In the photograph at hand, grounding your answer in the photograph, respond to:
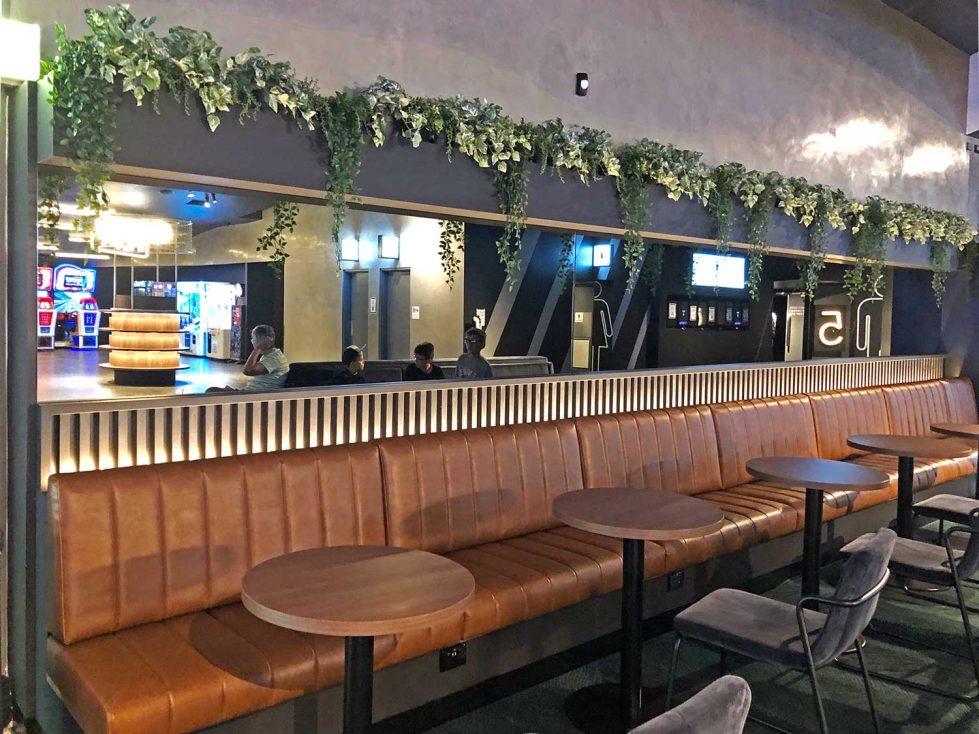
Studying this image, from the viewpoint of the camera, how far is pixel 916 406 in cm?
743

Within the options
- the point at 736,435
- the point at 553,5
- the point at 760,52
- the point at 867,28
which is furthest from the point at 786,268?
the point at 553,5

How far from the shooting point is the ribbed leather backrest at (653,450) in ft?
14.8

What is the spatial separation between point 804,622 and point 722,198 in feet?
11.6

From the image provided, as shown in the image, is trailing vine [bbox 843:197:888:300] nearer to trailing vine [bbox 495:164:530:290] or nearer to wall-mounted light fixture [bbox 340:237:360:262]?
trailing vine [bbox 495:164:530:290]

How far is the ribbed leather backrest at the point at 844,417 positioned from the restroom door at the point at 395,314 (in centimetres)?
701

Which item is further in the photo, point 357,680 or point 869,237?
point 869,237

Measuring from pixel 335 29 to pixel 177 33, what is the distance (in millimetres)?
995

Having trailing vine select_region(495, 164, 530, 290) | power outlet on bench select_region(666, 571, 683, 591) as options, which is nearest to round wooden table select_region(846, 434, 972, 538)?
power outlet on bench select_region(666, 571, 683, 591)

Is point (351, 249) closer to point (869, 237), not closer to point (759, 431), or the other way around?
point (869, 237)

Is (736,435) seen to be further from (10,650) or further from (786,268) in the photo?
(786,268)

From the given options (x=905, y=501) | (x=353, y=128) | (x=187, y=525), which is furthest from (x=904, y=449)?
(x=187, y=525)

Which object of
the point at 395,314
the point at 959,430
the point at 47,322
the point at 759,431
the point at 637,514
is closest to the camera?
the point at 637,514

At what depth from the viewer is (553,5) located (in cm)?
486

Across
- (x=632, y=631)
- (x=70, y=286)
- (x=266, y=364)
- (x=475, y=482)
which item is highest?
(x=70, y=286)
